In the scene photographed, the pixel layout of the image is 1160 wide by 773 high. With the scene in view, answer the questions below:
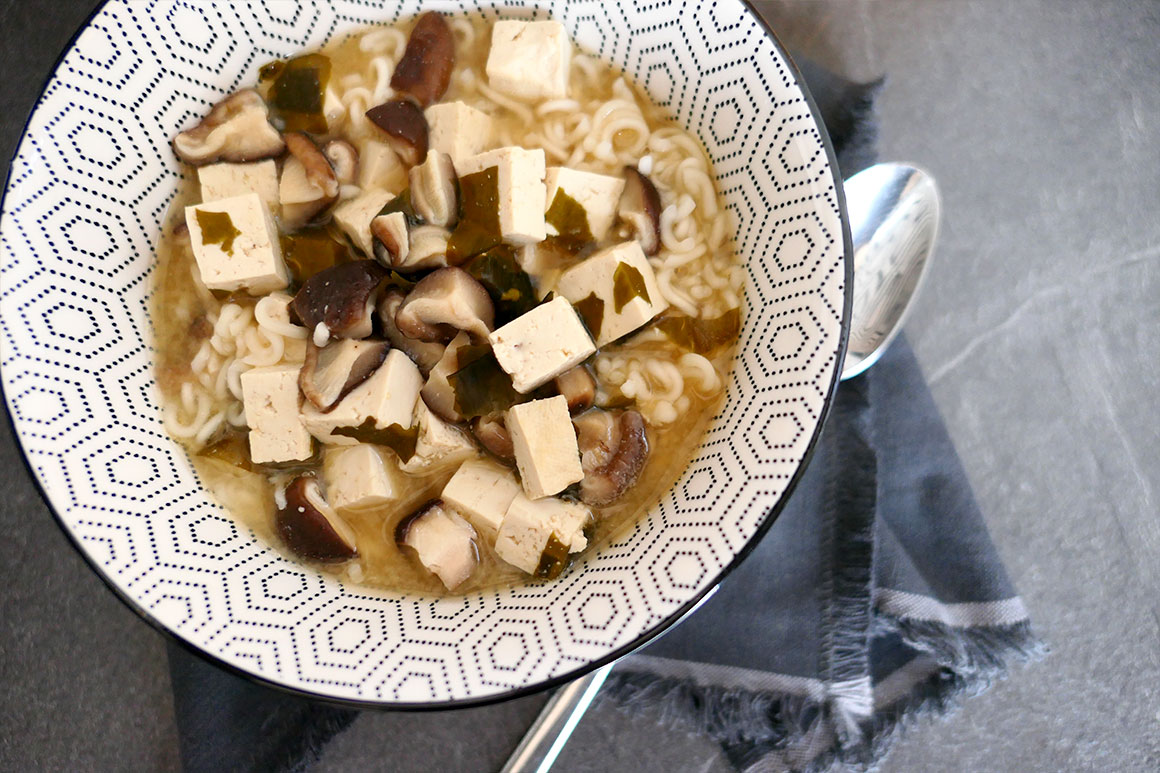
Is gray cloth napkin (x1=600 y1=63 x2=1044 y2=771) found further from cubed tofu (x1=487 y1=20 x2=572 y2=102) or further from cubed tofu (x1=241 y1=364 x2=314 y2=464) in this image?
cubed tofu (x1=487 y1=20 x2=572 y2=102)

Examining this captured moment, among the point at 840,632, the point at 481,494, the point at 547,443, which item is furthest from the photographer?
the point at 840,632

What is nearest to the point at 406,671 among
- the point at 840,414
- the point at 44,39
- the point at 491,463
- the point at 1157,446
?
the point at 491,463

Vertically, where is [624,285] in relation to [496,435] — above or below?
above

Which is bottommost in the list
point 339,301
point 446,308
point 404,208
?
point 339,301

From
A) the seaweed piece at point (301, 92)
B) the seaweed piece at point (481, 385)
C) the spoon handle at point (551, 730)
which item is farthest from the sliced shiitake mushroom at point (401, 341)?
the spoon handle at point (551, 730)

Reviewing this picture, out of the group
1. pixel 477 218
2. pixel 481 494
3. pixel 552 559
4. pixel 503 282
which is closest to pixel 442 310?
pixel 503 282

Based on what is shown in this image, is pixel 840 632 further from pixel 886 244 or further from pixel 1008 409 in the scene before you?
pixel 886 244

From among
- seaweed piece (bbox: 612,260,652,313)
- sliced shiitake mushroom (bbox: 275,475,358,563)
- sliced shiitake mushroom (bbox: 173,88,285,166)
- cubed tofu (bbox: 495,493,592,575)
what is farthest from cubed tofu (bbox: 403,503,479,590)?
sliced shiitake mushroom (bbox: 173,88,285,166)
